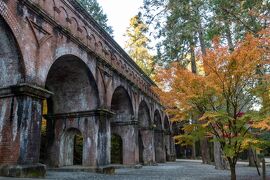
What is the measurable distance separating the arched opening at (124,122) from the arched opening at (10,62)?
10303 mm

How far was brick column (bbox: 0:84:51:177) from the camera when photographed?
802 centimetres

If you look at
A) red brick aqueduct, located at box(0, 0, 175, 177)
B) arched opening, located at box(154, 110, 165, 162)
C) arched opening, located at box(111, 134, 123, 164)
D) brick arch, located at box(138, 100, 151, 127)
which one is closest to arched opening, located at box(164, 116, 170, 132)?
arched opening, located at box(154, 110, 165, 162)

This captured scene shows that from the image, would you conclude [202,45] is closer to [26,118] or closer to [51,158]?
[51,158]

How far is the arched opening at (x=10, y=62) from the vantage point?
8453mm

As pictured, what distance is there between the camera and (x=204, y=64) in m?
9.05

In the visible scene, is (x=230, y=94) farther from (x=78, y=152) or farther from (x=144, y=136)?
(x=144, y=136)

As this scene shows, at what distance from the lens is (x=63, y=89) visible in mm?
14266

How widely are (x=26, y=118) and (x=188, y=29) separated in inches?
409

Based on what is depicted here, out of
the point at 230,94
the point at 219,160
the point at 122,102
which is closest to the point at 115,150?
the point at 122,102

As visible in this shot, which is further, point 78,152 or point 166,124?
point 166,124

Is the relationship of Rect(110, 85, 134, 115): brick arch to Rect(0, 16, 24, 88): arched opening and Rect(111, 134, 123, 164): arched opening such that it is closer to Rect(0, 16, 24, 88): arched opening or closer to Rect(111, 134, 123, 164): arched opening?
Rect(111, 134, 123, 164): arched opening

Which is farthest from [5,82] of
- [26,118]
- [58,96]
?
[58,96]

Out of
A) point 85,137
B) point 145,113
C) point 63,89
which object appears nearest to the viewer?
point 85,137

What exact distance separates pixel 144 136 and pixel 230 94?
15.3 meters
